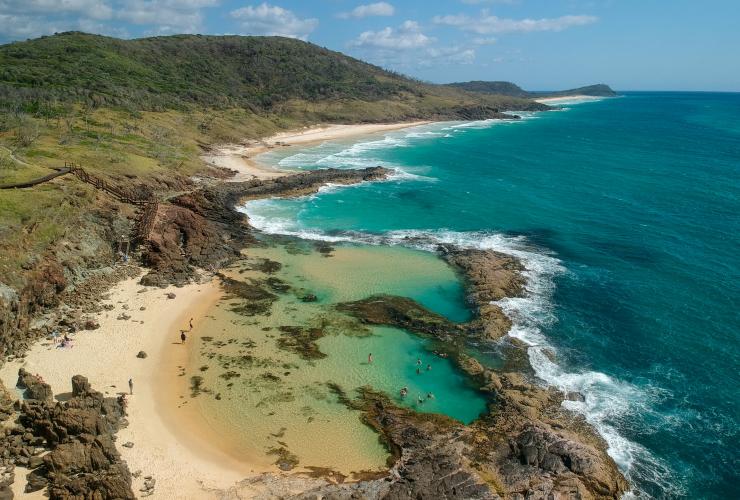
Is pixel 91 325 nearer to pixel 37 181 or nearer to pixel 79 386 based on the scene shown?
pixel 79 386

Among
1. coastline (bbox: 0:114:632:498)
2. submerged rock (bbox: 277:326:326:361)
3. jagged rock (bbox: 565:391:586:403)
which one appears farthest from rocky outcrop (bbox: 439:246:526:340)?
submerged rock (bbox: 277:326:326:361)

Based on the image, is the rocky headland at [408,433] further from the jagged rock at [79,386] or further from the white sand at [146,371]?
the white sand at [146,371]

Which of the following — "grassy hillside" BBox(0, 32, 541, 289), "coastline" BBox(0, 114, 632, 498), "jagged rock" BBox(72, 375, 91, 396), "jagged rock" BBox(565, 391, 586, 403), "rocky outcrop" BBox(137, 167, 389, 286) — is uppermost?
"grassy hillside" BBox(0, 32, 541, 289)

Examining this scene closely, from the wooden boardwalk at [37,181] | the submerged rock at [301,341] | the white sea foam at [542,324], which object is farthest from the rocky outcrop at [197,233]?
the submerged rock at [301,341]

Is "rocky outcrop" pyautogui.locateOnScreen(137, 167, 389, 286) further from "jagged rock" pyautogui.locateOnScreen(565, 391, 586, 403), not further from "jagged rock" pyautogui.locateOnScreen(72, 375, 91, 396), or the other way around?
"jagged rock" pyautogui.locateOnScreen(565, 391, 586, 403)

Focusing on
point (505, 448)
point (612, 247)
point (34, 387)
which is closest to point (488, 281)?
point (612, 247)

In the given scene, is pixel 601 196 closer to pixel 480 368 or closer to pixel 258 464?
pixel 480 368
